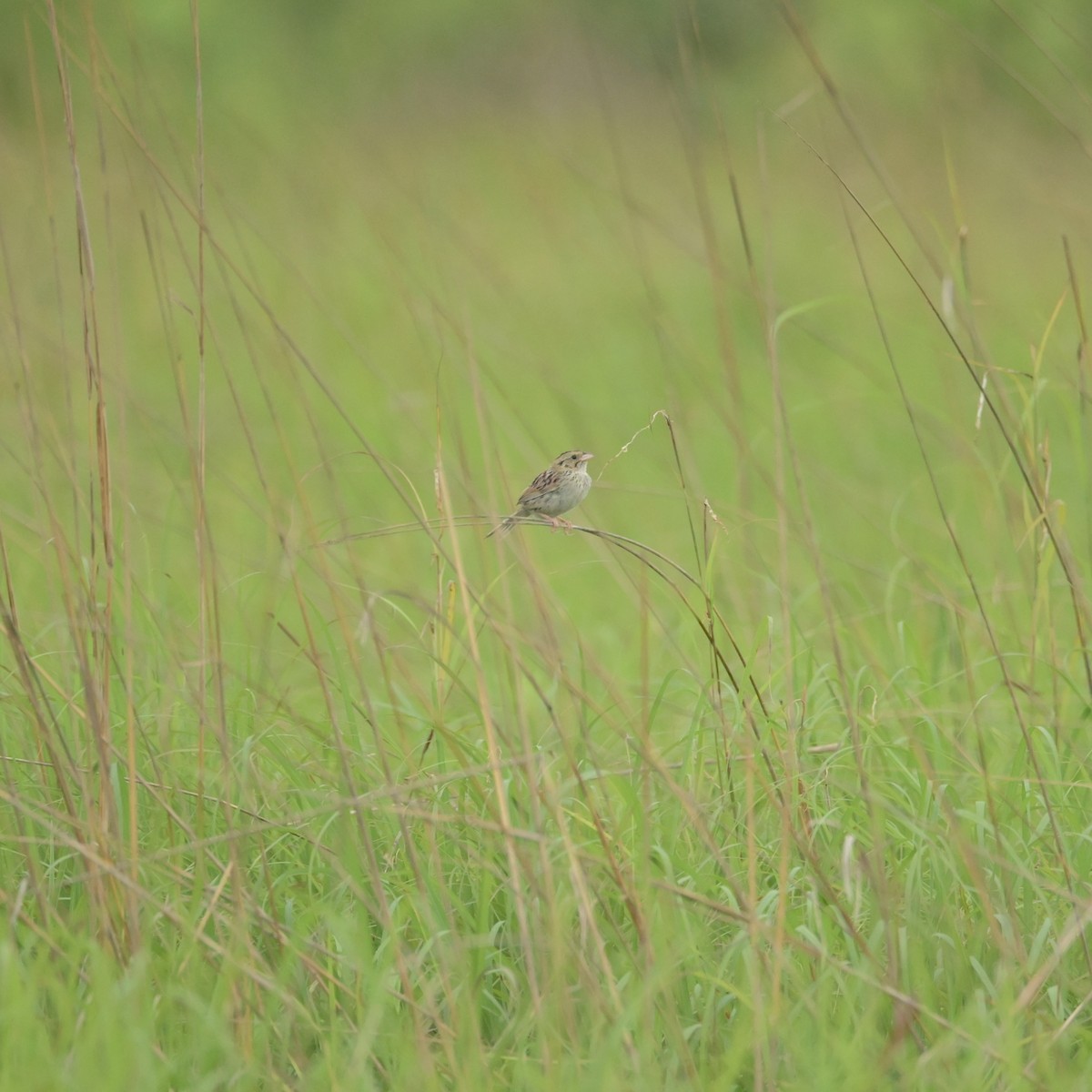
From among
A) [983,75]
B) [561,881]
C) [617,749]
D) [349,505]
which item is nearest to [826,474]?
[617,749]

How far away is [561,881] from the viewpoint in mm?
2047

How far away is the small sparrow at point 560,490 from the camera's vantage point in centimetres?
268

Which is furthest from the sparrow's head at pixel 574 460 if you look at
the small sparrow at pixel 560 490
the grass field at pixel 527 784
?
the grass field at pixel 527 784

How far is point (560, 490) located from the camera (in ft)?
8.93

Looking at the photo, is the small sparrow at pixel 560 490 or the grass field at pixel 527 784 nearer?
the grass field at pixel 527 784

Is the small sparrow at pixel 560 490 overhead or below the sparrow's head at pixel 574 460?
below

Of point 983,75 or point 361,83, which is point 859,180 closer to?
point 983,75

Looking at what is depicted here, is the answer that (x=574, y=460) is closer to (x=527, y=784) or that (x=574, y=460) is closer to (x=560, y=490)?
(x=560, y=490)

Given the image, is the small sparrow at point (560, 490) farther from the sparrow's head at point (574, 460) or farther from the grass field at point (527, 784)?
the grass field at point (527, 784)

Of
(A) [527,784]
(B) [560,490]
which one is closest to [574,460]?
(B) [560,490]

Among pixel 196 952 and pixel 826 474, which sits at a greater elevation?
pixel 826 474

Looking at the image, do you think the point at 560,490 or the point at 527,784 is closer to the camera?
the point at 527,784

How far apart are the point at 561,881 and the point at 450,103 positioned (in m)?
12.1

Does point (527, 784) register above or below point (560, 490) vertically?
below
